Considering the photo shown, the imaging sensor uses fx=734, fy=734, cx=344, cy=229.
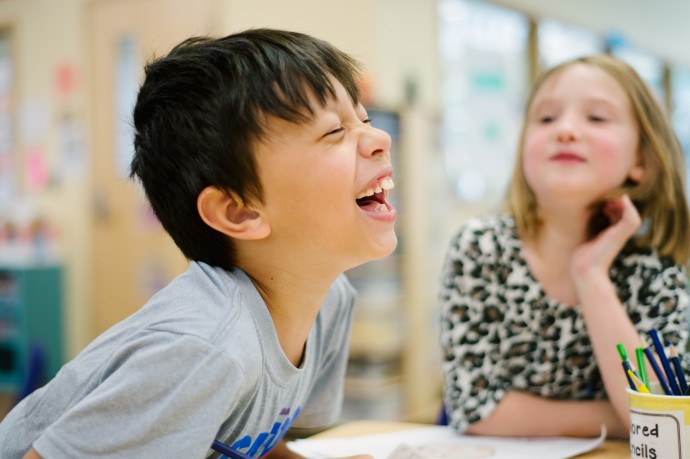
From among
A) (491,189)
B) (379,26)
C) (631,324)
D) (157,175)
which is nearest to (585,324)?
(631,324)

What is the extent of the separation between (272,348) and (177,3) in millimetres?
3907

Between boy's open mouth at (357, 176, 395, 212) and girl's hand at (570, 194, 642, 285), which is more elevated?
boy's open mouth at (357, 176, 395, 212)

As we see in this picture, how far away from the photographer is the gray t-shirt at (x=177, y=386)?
27.3 inches

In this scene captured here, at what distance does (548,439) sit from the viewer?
1169 millimetres

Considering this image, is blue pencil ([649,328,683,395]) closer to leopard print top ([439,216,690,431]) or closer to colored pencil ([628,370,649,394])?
colored pencil ([628,370,649,394])

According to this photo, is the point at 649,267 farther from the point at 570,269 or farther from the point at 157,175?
the point at 157,175

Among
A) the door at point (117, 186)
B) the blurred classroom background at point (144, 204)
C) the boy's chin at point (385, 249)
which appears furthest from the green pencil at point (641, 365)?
the door at point (117, 186)

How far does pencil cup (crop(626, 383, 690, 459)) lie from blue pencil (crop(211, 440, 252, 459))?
0.46 m

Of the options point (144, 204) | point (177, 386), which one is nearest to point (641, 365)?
point (177, 386)

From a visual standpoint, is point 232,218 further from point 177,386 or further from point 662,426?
point 662,426

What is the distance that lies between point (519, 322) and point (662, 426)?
503 mm

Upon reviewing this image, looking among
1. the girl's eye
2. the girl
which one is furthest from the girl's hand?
the girl's eye

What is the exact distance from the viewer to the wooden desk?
105 cm

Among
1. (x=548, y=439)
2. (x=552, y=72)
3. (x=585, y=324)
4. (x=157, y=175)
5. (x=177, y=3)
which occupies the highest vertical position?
(x=177, y=3)
